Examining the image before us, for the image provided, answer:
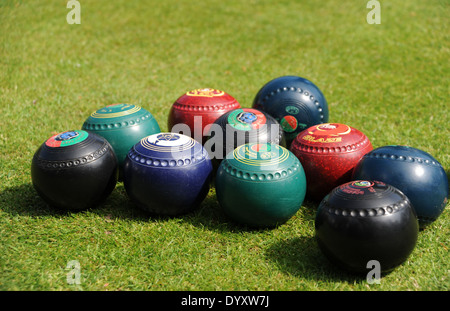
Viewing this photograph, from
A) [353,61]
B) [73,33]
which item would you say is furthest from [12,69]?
[353,61]

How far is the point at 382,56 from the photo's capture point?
1252 cm

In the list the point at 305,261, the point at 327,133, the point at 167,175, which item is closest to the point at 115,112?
the point at 167,175

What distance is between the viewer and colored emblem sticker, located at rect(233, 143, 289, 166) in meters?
5.46

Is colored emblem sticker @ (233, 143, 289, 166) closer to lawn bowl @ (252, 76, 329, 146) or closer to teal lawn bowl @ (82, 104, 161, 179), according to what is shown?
lawn bowl @ (252, 76, 329, 146)

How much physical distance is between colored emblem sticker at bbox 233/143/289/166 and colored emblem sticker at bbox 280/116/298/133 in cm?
161

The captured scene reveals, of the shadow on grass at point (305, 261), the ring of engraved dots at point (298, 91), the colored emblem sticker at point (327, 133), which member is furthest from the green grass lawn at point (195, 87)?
the ring of engraved dots at point (298, 91)

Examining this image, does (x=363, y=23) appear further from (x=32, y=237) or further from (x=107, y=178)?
(x=32, y=237)

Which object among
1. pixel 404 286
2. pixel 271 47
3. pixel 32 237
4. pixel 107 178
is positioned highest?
pixel 271 47

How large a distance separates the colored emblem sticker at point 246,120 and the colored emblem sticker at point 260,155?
640mm

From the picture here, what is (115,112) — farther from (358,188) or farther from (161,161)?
(358,188)

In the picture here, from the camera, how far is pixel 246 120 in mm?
6406

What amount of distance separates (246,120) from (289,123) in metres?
1.14

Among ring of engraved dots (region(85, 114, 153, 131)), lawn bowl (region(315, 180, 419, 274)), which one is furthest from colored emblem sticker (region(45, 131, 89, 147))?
lawn bowl (region(315, 180, 419, 274))

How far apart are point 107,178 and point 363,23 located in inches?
459
